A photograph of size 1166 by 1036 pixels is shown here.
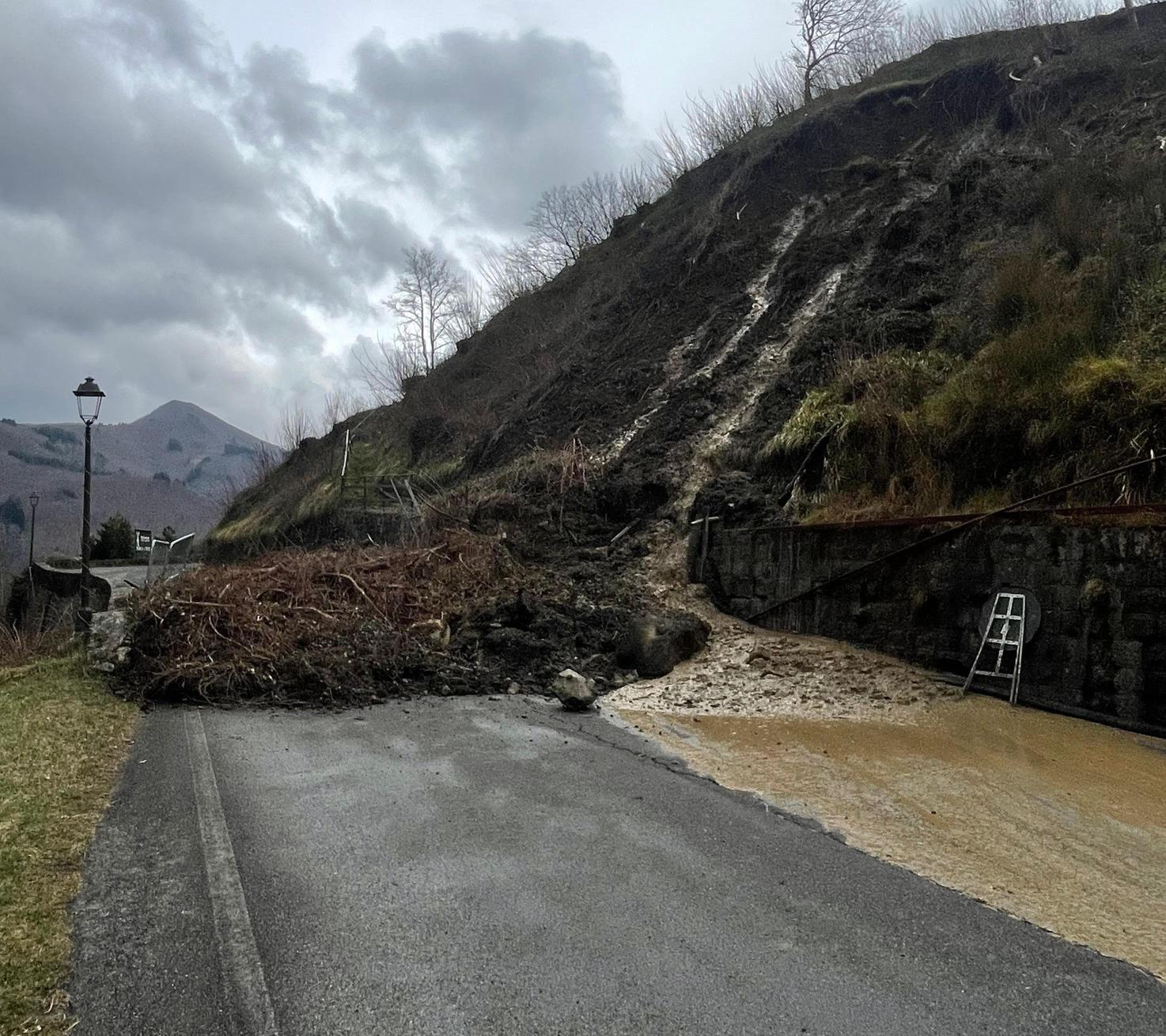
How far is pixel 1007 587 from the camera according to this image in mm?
7844

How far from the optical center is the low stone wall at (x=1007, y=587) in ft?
22.4

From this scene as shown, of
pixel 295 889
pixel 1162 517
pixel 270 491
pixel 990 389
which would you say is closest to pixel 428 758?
pixel 295 889

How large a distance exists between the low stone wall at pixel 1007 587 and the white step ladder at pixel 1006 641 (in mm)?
95

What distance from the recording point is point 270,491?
105 feet

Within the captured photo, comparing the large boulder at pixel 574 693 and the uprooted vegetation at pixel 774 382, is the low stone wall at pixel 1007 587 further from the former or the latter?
the large boulder at pixel 574 693

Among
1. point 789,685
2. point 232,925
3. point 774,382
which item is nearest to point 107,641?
point 232,925

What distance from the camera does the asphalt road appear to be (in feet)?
9.78

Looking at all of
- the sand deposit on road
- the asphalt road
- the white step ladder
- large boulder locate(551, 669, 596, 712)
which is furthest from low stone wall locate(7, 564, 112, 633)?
the white step ladder

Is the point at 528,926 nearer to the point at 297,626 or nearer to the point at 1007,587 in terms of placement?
the point at 1007,587

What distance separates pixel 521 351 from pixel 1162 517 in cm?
1960

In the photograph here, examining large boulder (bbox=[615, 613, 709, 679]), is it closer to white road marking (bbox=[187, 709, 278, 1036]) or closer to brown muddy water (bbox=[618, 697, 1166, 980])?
brown muddy water (bbox=[618, 697, 1166, 980])

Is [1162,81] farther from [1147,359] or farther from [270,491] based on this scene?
[270,491]

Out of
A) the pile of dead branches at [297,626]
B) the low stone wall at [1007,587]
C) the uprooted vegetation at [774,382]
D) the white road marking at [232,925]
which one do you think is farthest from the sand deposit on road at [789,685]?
the white road marking at [232,925]

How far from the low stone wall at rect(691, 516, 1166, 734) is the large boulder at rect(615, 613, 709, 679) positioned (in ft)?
4.39
